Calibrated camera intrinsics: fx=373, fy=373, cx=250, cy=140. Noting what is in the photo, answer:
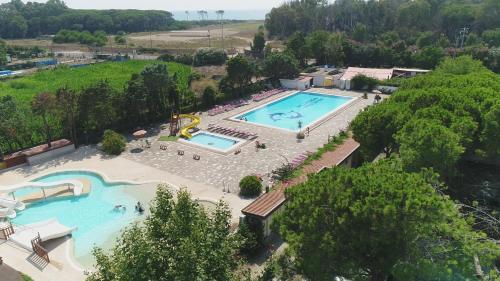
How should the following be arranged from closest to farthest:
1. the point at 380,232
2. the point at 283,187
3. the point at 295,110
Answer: the point at 380,232 → the point at 283,187 → the point at 295,110

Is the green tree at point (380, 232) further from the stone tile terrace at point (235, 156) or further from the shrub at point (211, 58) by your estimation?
the shrub at point (211, 58)

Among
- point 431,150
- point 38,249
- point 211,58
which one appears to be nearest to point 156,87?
A: point 38,249

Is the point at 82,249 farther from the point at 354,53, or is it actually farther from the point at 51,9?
the point at 51,9

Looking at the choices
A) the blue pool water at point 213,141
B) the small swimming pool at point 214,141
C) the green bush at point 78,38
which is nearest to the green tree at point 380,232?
the small swimming pool at point 214,141

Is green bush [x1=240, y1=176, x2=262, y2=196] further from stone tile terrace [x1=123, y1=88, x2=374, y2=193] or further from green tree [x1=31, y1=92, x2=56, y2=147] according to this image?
green tree [x1=31, y1=92, x2=56, y2=147]

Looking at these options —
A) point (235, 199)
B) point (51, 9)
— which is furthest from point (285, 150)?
point (51, 9)

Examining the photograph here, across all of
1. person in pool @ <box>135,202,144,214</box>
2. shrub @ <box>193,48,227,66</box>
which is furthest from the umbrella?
shrub @ <box>193,48,227,66</box>

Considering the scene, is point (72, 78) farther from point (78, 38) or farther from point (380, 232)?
point (78, 38)
